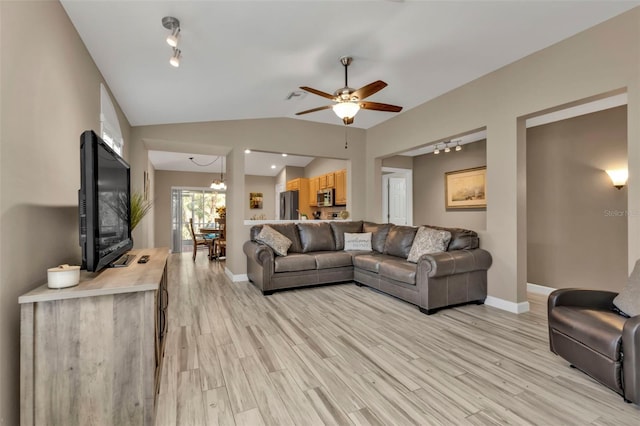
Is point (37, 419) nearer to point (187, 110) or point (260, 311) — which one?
point (260, 311)

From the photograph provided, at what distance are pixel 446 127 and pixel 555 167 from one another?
1.65m

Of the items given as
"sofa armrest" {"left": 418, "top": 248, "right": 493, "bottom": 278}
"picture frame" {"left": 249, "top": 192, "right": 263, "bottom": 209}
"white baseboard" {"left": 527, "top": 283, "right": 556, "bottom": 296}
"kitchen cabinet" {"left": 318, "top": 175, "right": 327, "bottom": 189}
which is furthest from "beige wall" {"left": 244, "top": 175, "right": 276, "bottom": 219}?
"white baseboard" {"left": 527, "top": 283, "right": 556, "bottom": 296}

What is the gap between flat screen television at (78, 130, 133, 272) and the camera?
156 cm

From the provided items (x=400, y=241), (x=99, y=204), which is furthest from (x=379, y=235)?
(x=99, y=204)

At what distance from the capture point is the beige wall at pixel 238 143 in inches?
179

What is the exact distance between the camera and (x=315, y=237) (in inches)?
197

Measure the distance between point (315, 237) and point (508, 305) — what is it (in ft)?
9.35

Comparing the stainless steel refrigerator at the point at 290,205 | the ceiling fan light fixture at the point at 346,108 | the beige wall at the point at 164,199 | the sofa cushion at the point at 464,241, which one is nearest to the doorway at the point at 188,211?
the beige wall at the point at 164,199

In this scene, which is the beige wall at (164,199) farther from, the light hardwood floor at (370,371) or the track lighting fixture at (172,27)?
the track lighting fixture at (172,27)

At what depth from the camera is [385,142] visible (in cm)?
550

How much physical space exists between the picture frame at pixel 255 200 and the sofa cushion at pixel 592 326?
8709mm

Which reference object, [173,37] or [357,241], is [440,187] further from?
[173,37]

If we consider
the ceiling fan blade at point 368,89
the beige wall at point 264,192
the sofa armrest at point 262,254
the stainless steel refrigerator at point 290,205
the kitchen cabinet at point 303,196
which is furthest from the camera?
the beige wall at point 264,192

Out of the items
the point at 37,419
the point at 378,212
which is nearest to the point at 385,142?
the point at 378,212
